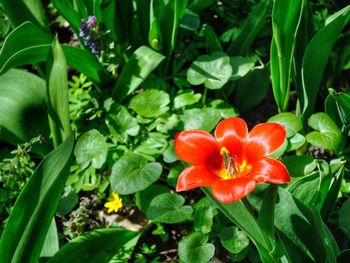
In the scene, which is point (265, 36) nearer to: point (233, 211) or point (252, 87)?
point (252, 87)

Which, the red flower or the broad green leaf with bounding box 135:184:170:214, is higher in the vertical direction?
the red flower

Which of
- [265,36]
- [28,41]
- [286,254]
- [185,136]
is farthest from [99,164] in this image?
[265,36]

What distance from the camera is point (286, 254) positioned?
138cm

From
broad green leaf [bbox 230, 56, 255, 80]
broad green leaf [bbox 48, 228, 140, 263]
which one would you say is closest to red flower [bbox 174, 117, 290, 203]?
broad green leaf [bbox 48, 228, 140, 263]

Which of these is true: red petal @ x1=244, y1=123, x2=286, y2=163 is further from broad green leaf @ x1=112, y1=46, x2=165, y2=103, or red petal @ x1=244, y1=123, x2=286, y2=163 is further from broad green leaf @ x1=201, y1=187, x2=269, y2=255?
broad green leaf @ x1=112, y1=46, x2=165, y2=103

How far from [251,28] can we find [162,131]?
0.51 metres

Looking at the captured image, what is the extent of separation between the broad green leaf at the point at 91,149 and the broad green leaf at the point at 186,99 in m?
0.30

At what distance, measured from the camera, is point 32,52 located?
180 centimetres

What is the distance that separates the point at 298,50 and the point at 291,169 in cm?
42

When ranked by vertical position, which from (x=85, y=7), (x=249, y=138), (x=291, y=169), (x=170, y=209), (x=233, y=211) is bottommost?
(x=291, y=169)

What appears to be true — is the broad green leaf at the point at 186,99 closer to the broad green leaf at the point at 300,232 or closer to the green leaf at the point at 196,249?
the green leaf at the point at 196,249

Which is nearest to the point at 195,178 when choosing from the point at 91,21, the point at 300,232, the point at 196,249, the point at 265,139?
the point at 265,139

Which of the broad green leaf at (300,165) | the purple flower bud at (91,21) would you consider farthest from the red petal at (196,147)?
the purple flower bud at (91,21)

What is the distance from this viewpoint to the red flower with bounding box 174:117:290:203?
45.4 inches
